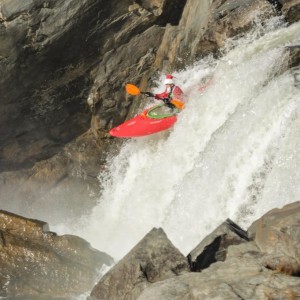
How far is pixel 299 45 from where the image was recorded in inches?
311

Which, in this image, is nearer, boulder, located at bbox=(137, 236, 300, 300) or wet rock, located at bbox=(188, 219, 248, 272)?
boulder, located at bbox=(137, 236, 300, 300)

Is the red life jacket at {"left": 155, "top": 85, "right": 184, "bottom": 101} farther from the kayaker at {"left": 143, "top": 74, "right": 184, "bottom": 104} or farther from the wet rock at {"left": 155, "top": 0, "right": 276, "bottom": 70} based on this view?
the wet rock at {"left": 155, "top": 0, "right": 276, "bottom": 70}

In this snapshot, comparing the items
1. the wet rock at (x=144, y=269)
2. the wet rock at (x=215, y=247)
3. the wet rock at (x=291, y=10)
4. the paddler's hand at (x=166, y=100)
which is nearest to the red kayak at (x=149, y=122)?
the paddler's hand at (x=166, y=100)

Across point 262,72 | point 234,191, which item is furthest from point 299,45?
point 234,191

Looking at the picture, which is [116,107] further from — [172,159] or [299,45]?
[299,45]

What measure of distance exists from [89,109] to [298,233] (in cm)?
894

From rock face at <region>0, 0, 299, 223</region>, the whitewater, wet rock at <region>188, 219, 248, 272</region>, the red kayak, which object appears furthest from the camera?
→ rock face at <region>0, 0, 299, 223</region>

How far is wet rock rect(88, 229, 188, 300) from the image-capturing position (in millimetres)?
4762

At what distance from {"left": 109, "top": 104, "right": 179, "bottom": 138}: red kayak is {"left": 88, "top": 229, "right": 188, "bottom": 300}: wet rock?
17.0 feet

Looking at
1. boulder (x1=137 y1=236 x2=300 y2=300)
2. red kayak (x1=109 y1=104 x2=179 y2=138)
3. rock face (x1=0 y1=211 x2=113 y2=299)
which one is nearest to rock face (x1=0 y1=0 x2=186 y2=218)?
red kayak (x1=109 y1=104 x2=179 y2=138)

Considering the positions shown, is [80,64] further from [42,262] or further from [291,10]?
[42,262]

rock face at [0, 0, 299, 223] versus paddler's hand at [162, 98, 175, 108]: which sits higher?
rock face at [0, 0, 299, 223]

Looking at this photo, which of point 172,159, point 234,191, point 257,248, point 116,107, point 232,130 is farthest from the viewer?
point 116,107

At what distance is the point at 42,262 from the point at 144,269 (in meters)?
3.25
